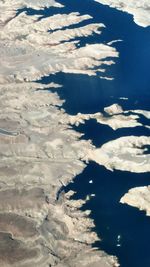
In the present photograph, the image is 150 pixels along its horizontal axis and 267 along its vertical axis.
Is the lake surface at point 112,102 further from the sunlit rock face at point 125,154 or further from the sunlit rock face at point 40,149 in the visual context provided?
the sunlit rock face at point 40,149

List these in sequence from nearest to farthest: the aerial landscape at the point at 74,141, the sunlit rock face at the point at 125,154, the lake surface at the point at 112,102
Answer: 1. the aerial landscape at the point at 74,141
2. the lake surface at the point at 112,102
3. the sunlit rock face at the point at 125,154

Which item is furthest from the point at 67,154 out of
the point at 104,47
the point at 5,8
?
the point at 5,8

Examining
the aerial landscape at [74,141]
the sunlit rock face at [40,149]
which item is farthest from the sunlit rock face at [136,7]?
the sunlit rock face at [40,149]

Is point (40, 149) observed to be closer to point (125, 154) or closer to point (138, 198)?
point (125, 154)

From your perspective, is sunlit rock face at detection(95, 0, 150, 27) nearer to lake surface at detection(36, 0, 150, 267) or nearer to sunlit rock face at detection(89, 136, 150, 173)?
lake surface at detection(36, 0, 150, 267)

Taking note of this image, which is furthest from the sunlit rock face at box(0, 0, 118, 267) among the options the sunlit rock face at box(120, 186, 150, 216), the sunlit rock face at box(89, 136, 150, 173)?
the sunlit rock face at box(120, 186, 150, 216)

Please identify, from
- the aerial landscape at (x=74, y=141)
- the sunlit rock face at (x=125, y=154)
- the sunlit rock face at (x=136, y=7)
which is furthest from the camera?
the sunlit rock face at (x=136, y=7)

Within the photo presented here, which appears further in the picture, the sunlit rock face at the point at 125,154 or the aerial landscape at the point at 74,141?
the sunlit rock face at the point at 125,154
